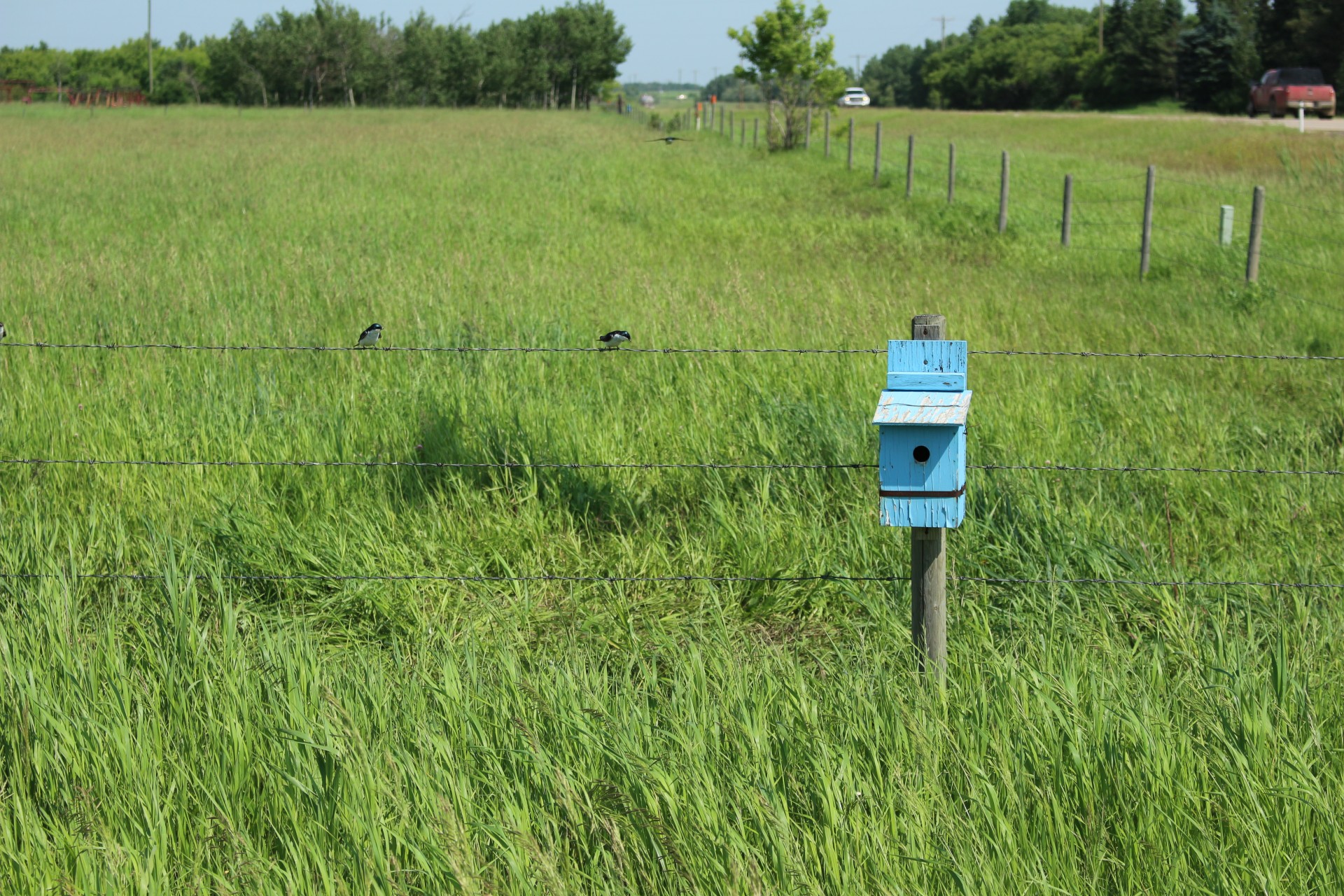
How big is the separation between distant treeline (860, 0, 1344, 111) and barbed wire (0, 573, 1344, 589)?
51.3 meters

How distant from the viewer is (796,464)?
4867mm

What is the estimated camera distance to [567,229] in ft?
42.2

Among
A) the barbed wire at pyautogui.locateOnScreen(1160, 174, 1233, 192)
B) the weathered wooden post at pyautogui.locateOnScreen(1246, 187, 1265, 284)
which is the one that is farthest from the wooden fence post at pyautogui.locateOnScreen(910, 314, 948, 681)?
the barbed wire at pyautogui.locateOnScreen(1160, 174, 1233, 192)

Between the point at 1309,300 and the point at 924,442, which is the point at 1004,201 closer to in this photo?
the point at 1309,300

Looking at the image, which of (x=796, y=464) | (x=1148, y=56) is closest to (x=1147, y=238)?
(x=796, y=464)

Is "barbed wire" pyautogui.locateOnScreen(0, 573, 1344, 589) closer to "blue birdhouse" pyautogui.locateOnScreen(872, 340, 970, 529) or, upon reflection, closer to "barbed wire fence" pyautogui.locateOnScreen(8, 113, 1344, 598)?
"barbed wire fence" pyautogui.locateOnScreen(8, 113, 1344, 598)

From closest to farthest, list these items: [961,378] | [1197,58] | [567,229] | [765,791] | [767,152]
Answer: [765,791], [961,378], [567,229], [767,152], [1197,58]

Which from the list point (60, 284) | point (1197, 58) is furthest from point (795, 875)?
point (1197, 58)

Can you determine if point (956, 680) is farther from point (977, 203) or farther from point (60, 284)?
point (977, 203)

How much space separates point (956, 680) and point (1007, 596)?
90 cm

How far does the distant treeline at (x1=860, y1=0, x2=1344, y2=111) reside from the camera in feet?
173

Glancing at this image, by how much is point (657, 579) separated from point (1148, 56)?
7080cm

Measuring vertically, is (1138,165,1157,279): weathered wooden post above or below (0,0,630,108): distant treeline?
below

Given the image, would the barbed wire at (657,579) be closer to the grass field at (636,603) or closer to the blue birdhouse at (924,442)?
the grass field at (636,603)
